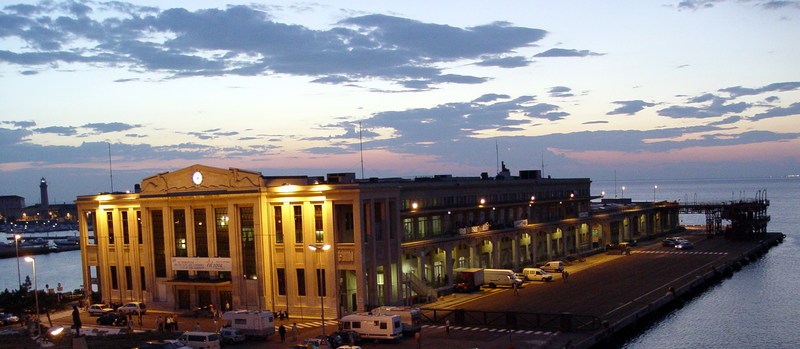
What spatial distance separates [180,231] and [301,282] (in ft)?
46.1

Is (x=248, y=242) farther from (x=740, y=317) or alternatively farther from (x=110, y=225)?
(x=740, y=317)

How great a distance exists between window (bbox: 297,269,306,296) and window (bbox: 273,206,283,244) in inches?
132

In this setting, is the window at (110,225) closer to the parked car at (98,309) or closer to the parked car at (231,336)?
the parked car at (98,309)

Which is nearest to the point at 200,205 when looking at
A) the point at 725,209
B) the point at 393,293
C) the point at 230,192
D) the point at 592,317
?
the point at 230,192

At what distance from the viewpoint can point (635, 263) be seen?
321 ft

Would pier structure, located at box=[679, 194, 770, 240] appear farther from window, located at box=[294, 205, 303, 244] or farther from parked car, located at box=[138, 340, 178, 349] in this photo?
parked car, located at box=[138, 340, 178, 349]

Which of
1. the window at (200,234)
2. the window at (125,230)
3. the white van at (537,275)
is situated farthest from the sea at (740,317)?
the window at (125,230)

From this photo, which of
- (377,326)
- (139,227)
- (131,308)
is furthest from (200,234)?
(377,326)

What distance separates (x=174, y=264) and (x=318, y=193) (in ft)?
54.7

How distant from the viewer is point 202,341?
49.5m

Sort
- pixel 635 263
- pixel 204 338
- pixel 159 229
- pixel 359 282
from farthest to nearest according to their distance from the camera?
1. pixel 635 263
2. pixel 159 229
3. pixel 359 282
4. pixel 204 338

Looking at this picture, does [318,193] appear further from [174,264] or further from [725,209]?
[725,209]

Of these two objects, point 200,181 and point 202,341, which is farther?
point 200,181

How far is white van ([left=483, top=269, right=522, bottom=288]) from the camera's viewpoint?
257 feet
